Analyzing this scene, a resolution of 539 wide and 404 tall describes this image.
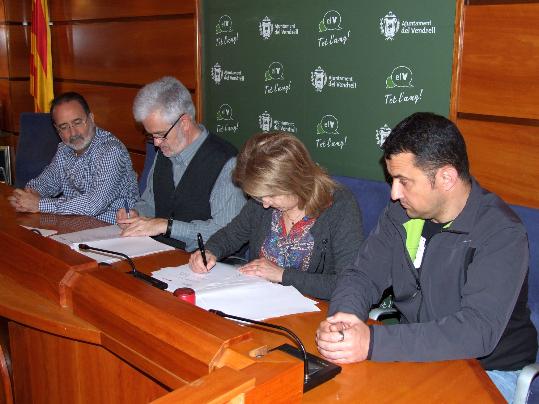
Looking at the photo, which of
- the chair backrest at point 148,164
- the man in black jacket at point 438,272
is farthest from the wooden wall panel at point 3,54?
the man in black jacket at point 438,272

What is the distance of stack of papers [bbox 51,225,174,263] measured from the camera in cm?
226

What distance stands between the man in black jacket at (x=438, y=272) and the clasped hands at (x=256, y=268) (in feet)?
0.83

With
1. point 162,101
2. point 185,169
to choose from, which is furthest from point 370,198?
point 162,101

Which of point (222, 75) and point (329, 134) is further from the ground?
point (222, 75)

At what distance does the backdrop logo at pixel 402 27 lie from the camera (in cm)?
272

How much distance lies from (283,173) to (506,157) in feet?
3.60

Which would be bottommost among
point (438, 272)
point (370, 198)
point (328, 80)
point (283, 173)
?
point (438, 272)

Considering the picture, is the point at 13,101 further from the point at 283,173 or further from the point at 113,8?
the point at 283,173

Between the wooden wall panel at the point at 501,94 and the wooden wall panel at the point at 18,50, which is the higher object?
the wooden wall panel at the point at 18,50

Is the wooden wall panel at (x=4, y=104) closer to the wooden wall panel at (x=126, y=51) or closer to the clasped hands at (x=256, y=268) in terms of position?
the wooden wall panel at (x=126, y=51)

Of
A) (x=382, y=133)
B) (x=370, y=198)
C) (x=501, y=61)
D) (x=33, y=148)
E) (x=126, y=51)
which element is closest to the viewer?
(x=370, y=198)

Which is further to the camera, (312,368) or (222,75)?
(222,75)

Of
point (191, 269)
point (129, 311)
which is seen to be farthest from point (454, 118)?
point (129, 311)

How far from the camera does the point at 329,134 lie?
10.8ft
